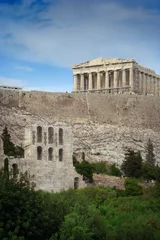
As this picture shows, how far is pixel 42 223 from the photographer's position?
29391mm

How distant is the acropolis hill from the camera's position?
6519 centimetres

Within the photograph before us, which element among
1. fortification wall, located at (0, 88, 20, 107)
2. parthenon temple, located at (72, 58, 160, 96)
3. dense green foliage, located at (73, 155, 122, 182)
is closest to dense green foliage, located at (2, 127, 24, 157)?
dense green foliage, located at (73, 155, 122, 182)

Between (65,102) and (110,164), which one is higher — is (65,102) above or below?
above

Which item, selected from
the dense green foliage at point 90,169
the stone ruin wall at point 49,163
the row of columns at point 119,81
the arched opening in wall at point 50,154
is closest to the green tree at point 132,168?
the dense green foliage at point 90,169

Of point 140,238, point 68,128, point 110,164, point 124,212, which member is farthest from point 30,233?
point 110,164

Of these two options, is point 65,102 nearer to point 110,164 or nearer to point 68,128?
point 110,164

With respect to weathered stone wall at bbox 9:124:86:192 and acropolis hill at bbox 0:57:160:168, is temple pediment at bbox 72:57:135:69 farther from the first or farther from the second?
weathered stone wall at bbox 9:124:86:192

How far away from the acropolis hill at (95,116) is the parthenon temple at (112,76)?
3.01 metres

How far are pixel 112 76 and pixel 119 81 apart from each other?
837 mm

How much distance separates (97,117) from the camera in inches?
2726

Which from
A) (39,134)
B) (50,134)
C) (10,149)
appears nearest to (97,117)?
(10,149)

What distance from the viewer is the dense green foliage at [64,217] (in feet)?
94.1

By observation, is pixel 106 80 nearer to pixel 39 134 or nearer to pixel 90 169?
pixel 90 169

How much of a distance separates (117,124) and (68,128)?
23.8 m
